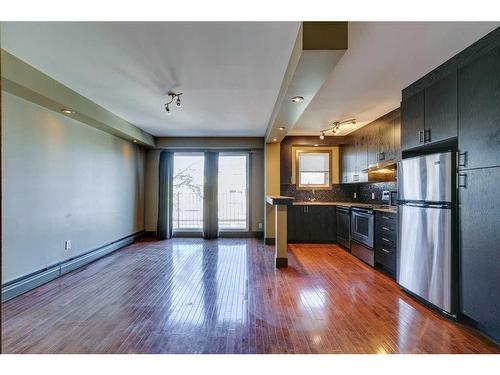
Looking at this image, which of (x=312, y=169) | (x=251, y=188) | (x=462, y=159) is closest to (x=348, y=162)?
(x=312, y=169)

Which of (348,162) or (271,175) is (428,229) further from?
(271,175)

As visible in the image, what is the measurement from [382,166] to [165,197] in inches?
185

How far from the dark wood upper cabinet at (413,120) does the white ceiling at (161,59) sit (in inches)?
61.1

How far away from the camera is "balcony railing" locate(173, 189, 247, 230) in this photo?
7.11m

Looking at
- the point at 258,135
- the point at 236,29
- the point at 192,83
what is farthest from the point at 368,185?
the point at 236,29

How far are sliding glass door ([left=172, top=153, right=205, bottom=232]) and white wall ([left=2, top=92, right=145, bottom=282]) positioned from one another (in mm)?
1639

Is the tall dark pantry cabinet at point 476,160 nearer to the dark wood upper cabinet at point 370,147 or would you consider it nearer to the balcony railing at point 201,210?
the dark wood upper cabinet at point 370,147

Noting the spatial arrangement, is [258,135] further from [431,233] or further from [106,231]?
[431,233]

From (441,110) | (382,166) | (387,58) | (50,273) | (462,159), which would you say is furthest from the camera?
(382,166)

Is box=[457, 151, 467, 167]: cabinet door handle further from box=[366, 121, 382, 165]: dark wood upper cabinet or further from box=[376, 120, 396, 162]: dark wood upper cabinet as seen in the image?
box=[366, 121, 382, 165]: dark wood upper cabinet

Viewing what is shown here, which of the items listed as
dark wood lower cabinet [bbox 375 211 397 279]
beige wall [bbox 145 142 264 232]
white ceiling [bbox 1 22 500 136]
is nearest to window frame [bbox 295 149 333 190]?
beige wall [bbox 145 142 264 232]

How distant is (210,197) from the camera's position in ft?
22.3
